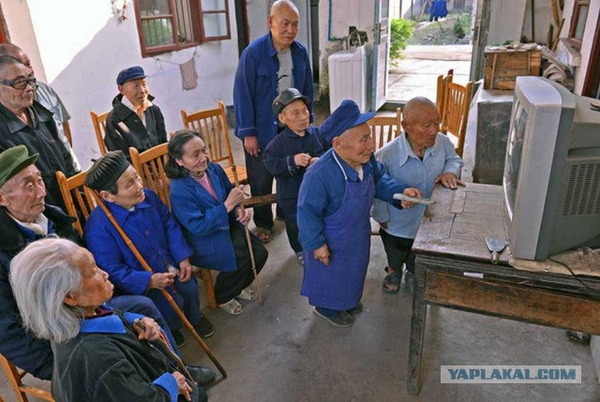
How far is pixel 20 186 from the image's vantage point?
176 cm

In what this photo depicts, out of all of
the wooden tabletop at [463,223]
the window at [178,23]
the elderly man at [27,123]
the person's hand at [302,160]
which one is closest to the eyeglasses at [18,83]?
the elderly man at [27,123]

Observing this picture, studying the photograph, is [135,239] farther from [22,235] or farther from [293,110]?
[293,110]

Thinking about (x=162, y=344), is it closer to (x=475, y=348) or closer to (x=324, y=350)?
(x=324, y=350)

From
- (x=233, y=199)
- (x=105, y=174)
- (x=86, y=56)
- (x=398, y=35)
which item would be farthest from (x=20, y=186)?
(x=398, y=35)

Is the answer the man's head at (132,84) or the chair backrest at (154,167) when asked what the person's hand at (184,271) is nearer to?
the chair backrest at (154,167)

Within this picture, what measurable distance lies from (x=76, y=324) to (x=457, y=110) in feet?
11.2

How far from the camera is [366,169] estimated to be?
230 cm

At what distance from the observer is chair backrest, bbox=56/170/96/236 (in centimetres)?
217

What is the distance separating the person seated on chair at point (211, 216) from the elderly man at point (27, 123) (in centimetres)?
69

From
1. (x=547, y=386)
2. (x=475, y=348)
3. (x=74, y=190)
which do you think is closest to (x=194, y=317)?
(x=74, y=190)

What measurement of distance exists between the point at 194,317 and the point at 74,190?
957 mm

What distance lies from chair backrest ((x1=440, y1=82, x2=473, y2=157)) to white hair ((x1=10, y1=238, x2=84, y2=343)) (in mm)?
3215

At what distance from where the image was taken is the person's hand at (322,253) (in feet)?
7.34

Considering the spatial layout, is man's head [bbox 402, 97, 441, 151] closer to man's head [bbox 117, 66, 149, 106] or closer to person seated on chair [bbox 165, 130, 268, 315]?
person seated on chair [bbox 165, 130, 268, 315]
